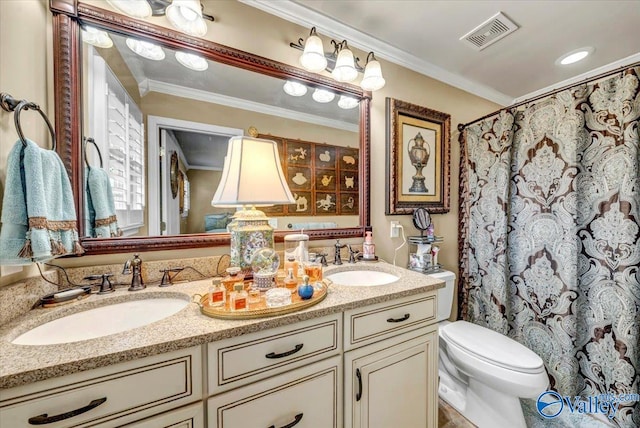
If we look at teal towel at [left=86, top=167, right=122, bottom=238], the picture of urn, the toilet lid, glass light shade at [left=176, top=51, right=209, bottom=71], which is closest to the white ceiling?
glass light shade at [left=176, top=51, right=209, bottom=71]

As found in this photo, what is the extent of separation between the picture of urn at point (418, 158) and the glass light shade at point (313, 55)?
838mm

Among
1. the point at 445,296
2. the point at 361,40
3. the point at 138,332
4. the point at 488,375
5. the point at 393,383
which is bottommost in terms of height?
the point at 488,375

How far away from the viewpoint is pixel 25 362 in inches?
19.4

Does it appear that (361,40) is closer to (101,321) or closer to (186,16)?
(186,16)

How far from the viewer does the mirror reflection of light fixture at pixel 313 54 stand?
1254 mm

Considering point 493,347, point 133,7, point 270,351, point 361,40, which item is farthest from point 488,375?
point 133,7

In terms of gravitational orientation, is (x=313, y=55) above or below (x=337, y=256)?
above

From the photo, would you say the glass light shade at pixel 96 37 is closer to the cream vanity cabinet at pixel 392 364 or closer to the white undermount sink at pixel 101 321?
the white undermount sink at pixel 101 321

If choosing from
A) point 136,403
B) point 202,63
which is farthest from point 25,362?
point 202,63

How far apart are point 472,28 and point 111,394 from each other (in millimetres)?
2286

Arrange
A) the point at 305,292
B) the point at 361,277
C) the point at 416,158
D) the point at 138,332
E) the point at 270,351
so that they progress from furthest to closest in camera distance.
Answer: the point at 416,158, the point at 361,277, the point at 305,292, the point at 270,351, the point at 138,332

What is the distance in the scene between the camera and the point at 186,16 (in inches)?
40.1

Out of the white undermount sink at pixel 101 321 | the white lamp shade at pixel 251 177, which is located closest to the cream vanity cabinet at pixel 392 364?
the white lamp shade at pixel 251 177

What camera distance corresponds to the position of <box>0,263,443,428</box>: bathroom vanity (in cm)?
51
